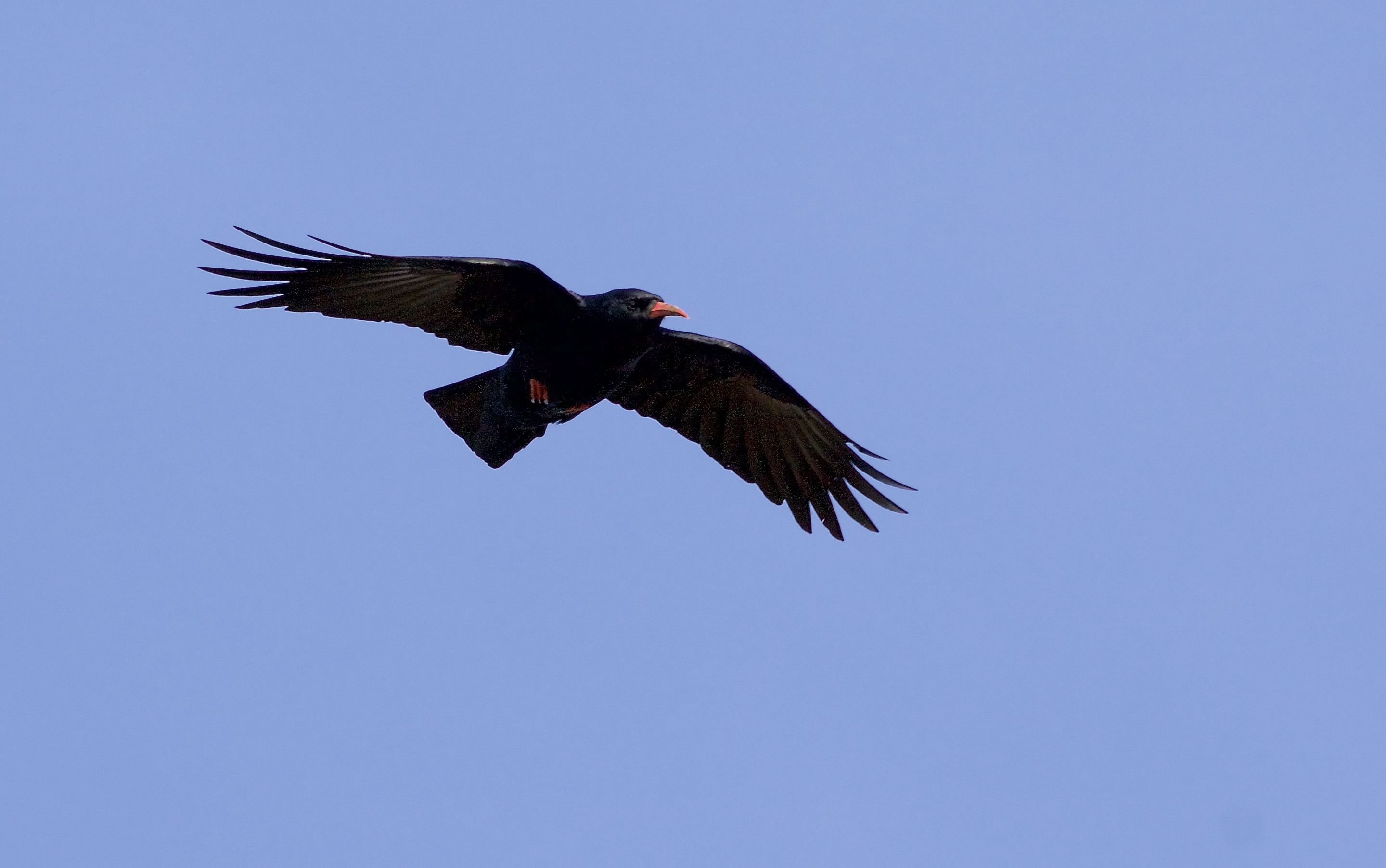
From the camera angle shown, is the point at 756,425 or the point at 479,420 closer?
the point at 479,420

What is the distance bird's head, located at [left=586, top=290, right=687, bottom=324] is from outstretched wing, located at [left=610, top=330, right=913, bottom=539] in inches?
60.0

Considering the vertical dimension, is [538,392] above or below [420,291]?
below

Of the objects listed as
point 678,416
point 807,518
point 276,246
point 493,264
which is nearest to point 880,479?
point 807,518

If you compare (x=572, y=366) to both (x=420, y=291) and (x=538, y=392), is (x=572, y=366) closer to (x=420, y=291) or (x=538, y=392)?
(x=538, y=392)

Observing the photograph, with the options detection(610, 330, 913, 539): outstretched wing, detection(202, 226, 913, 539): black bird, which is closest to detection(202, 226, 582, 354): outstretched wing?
detection(202, 226, 913, 539): black bird

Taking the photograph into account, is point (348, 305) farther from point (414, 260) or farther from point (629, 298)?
point (629, 298)

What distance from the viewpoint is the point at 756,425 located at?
1572 centimetres

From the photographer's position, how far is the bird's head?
1316cm

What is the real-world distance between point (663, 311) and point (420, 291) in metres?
1.97

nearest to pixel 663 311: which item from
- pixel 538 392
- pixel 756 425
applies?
pixel 538 392

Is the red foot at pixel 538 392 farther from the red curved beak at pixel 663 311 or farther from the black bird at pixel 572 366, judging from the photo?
the red curved beak at pixel 663 311

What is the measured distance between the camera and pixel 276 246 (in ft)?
42.8

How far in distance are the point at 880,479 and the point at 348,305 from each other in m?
5.00

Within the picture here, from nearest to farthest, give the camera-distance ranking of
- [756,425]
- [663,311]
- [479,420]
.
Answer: [663,311] < [479,420] < [756,425]
